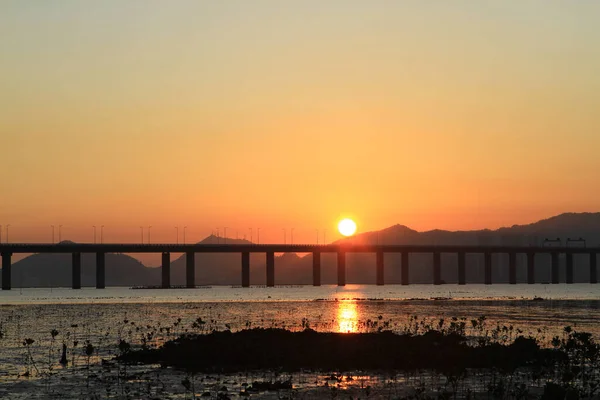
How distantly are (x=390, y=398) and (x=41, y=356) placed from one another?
75.8 ft

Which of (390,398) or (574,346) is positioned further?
(574,346)

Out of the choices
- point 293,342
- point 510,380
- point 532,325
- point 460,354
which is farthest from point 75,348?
point 532,325

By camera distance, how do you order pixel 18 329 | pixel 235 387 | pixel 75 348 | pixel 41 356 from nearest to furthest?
pixel 235 387 → pixel 41 356 → pixel 75 348 → pixel 18 329

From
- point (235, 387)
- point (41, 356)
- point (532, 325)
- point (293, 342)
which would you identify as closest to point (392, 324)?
point (532, 325)

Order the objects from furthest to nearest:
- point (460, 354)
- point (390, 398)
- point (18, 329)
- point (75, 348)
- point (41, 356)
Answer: point (18, 329) → point (75, 348) → point (41, 356) → point (460, 354) → point (390, 398)

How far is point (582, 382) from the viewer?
40.0m

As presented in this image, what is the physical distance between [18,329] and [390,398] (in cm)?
4459

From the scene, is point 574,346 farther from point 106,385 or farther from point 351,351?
point 106,385

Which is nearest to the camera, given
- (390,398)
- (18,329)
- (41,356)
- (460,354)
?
(390,398)

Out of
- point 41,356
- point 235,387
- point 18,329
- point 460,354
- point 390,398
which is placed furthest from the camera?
point 18,329

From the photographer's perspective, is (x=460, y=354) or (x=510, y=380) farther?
(x=460, y=354)

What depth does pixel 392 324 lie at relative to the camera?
7662 cm

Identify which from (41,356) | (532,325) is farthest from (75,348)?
(532,325)

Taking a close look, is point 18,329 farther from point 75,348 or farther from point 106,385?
point 106,385
